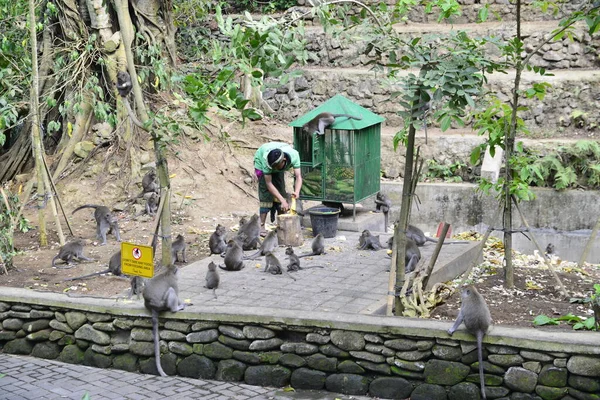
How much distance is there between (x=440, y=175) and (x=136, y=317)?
35.4 ft

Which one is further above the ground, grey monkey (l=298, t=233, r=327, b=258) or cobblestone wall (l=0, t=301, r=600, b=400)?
grey monkey (l=298, t=233, r=327, b=258)

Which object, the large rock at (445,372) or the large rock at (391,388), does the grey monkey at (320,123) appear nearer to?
the large rock at (391,388)

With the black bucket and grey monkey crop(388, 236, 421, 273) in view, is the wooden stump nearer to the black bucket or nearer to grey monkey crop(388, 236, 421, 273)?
the black bucket

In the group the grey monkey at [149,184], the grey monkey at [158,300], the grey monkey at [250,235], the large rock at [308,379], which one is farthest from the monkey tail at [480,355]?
the grey monkey at [149,184]

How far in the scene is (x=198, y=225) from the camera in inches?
561

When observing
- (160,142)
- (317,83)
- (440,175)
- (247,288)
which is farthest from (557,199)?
(160,142)

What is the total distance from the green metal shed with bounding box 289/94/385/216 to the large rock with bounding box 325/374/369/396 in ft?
19.7

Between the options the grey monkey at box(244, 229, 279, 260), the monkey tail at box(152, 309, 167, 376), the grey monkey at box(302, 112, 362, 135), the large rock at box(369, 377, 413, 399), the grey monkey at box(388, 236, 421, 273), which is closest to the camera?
the large rock at box(369, 377, 413, 399)

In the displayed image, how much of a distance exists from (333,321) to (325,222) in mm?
5134

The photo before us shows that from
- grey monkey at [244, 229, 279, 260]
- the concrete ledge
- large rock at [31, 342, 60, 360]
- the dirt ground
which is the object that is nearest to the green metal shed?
the dirt ground

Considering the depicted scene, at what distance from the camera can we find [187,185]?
15.9 meters

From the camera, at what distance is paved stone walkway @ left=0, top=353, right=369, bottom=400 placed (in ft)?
25.0

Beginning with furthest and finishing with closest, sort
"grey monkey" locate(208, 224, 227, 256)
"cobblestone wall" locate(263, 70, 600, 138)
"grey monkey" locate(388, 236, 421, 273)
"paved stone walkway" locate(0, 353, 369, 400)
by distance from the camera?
"cobblestone wall" locate(263, 70, 600, 138) < "grey monkey" locate(208, 224, 227, 256) < "grey monkey" locate(388, 236, 421, 273) < "paved stone walkway" locate(0, 353, 369, 400)

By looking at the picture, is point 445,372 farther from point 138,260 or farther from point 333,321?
point 138,260
